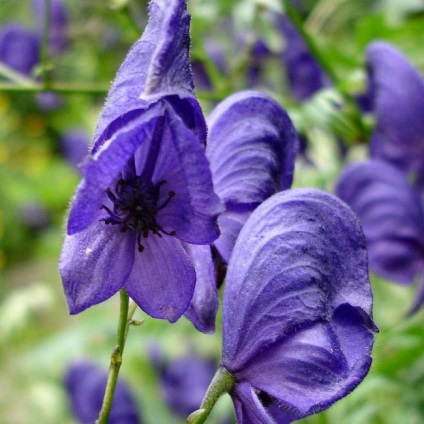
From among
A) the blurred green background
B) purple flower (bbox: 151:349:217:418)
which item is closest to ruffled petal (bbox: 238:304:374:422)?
the blurred green background

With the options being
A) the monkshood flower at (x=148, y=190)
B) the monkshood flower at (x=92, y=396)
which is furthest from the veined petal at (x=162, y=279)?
the monkshood flower at (x=92, y=396)

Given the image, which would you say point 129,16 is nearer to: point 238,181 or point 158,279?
point 238,181

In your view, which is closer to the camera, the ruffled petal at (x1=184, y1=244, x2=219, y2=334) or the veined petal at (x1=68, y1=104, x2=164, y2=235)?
the veined petal at (x1=68, y1=104, x2=164, y2=235)

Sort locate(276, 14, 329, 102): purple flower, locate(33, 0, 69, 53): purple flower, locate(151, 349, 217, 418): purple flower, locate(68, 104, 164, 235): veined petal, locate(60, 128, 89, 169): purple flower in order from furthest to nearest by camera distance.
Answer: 1. locate(60, 128, 89, 169): purple flower
2. locate(33, 0, 69, 53): purple flower
3. locate(151, 349, 217, 418): purple flower
4. locate(276, 14, 329, 102): purple flower
5. locate(68, 104, 164, 235): veined petal

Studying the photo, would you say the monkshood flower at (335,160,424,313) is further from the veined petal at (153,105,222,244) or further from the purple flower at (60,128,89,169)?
the purple flower at (60,128,89,169)

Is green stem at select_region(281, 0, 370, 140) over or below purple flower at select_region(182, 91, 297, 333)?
below

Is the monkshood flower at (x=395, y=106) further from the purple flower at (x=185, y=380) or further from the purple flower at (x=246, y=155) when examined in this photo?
the purple flower at (x=185, y=380)
